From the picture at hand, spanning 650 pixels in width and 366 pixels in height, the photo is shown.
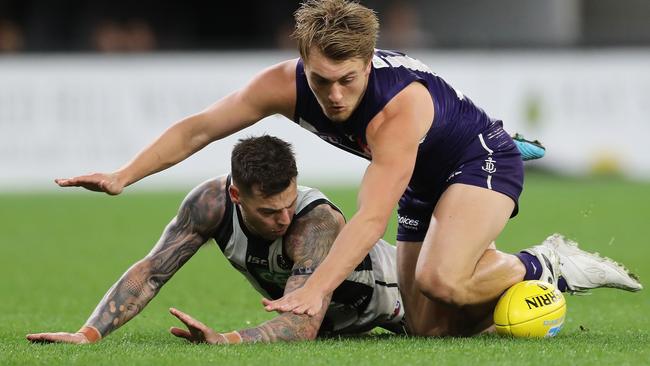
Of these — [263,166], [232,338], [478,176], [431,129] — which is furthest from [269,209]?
[478,176]

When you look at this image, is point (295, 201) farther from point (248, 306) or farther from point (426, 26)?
point (426, 26)

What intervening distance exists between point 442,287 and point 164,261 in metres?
1.52

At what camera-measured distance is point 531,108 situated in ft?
65.8

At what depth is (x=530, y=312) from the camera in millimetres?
6426

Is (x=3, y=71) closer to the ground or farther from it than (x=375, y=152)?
closer to the ground

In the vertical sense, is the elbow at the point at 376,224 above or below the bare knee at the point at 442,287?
above

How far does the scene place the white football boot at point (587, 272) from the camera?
721cm

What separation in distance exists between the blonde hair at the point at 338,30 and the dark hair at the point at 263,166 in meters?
0.49

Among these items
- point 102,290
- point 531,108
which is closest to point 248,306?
point 102,290

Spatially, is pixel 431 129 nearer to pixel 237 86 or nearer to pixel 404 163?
pixel 404 163

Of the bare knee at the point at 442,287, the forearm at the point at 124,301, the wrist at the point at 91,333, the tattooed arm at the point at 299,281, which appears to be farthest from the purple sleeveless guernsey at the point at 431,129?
the wrist at the point at 91,333

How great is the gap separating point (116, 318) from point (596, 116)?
14888mm

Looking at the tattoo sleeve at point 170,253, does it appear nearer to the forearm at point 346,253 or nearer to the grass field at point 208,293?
the grass field at point 208,293

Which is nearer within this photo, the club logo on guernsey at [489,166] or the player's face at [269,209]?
the player's face at [269,209]
